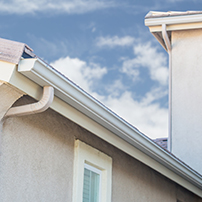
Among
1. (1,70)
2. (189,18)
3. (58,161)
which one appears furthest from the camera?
(189,18)

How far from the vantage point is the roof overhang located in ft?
36.6

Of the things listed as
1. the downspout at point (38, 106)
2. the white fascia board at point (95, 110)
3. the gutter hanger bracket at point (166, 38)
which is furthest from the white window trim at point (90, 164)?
the gutter hanger bracket at point (166, 38)

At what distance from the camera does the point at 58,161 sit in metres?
5.64

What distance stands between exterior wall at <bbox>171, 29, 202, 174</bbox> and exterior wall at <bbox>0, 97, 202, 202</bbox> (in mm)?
4164

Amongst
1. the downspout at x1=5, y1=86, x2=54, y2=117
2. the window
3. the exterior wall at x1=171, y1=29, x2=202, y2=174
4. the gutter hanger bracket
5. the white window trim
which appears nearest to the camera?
the downspout at x1=5, y1=86, x2=54, y2=117

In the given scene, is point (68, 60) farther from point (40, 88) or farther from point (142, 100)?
point (40, 88)

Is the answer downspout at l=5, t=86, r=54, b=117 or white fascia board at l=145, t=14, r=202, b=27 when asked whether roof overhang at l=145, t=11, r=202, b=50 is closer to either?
white fascia board at l=145, t=14, r=202, b=27

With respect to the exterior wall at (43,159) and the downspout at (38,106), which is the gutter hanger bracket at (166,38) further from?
the downspout at (38,106)

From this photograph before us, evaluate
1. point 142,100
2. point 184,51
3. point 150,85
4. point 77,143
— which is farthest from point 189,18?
point 150,85

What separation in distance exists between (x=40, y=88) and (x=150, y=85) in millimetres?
22400

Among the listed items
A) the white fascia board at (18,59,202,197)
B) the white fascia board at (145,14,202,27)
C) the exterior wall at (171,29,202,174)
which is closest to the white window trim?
the white fascia board at (18,59,202,197)

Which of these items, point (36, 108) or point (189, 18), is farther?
point (189, 18)

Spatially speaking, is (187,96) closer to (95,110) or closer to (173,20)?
(173,20)

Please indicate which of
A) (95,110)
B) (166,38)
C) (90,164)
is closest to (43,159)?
(95,110)
